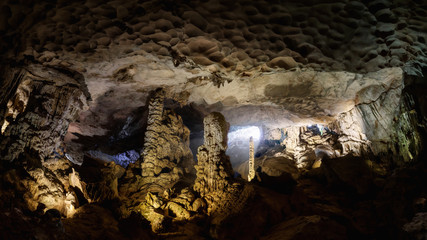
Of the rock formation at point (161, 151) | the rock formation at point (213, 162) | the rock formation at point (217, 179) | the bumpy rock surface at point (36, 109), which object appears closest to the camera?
the bumpy rock surface at point (36, 109)

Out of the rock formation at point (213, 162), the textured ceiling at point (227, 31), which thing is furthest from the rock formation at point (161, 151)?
the textured ceiling at point (227, 31)

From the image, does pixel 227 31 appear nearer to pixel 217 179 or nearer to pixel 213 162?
pixel 213 162

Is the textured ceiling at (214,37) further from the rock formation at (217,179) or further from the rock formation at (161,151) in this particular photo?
the rock formation at (161,151)

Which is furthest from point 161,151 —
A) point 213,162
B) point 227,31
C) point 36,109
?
point 227,31

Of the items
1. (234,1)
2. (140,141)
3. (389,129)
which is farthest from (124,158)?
(389,129)

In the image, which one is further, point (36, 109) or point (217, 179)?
point (217, 179)

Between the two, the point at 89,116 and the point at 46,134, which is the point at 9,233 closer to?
the point at 46,134

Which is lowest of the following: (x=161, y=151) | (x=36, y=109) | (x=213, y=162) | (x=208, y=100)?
(x=213, y=162)

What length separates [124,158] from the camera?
13.1 meters

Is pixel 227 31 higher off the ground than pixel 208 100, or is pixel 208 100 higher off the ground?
pixel 208 100

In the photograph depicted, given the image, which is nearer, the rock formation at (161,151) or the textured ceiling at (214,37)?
the textured ceiling at (214,37)

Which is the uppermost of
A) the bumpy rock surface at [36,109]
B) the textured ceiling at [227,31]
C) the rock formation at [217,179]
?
the textured ceiling at [227,31]

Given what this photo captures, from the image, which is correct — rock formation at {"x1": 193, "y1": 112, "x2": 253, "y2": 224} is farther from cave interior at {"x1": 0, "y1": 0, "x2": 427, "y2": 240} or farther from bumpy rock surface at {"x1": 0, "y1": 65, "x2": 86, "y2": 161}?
bumpy rock surface at {"x1": 0, "y1": 65, "x2": 86, "y2": 161}

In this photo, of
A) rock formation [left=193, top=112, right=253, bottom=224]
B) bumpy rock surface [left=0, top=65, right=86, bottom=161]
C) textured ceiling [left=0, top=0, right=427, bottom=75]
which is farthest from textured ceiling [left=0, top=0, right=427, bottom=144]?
rock formation [left=193, top=112, right=253, bottom=224]
